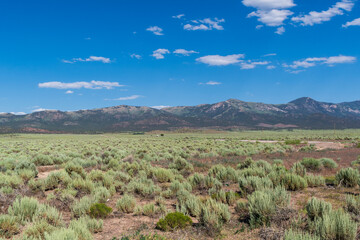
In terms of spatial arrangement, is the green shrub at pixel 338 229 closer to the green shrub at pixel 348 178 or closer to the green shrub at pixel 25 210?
the green shrub at pixel 348 178

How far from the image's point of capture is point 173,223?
5.87 m

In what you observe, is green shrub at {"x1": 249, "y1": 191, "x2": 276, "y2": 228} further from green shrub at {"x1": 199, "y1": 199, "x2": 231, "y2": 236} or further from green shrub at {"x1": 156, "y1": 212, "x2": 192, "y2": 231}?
green shrub at {"x1": 156, "y1": 212, "x2": 192, "y2": 231}

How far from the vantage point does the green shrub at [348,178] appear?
351 inches

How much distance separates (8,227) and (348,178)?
11.0 meters

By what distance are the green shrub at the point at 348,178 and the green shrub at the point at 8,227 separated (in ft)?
34.0

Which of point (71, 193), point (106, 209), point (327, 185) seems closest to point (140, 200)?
point (106, 209)

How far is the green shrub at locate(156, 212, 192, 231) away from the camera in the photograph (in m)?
5.76

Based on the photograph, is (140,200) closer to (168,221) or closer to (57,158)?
(168,221)

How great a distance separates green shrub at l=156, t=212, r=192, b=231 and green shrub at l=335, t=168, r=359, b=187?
21.4 feet

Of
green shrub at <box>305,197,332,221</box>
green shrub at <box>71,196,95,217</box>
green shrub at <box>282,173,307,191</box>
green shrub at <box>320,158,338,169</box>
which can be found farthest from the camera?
green shrub at <box>320,158,338,169</box>

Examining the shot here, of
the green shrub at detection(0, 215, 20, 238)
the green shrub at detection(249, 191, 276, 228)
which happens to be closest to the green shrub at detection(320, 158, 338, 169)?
the green shrub at detection(249, 191, 276, 228)

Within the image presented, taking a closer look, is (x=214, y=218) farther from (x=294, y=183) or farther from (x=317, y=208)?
(x=294, y=183)

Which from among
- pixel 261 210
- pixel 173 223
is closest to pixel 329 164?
pixel 261 210

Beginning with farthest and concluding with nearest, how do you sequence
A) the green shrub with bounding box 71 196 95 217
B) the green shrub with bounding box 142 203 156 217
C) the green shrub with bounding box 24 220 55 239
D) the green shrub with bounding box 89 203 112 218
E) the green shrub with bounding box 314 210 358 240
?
1. the green shrub with bounding box 142 203 156 217
2. the green shrub with bounding box 71 196 95 217
3. the green shrub with bounding box 89 203 112 218
4. the green shrub with bounding box 24 220 55 239
5. the green shrub with bounding box 314 210 358 240
